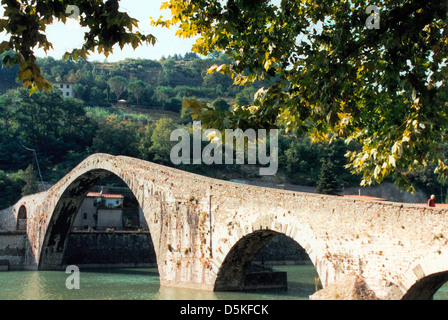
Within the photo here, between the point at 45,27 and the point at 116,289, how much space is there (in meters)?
15.7

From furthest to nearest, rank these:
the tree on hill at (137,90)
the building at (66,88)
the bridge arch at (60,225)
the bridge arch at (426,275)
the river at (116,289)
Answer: the tree on hill at (137,90) → the building at (66,88) → the bridge arch at (60,225) → the river at (116,289) → the bridge arch at (426,275)

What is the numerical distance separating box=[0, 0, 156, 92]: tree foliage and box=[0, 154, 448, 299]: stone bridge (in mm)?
6183

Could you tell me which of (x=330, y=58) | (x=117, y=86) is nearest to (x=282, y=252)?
(x=330, y=58)

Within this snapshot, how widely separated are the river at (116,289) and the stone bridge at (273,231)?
73 cm

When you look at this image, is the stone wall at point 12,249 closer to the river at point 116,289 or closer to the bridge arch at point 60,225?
the bridge arch at point 60,225

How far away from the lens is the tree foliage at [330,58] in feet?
23.0

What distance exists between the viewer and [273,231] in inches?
575

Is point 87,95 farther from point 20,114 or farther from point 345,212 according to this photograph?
point 345,212

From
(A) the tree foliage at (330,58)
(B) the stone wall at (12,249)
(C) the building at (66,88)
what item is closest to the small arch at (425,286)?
(A) the tree foliage at (330,58)

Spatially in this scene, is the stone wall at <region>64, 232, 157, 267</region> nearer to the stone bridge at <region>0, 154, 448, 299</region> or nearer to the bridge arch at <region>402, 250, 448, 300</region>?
the stone bridge at <region>0, 154, 448, 299</region>

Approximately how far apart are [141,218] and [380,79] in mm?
38210

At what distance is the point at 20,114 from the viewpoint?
5488 centimetres

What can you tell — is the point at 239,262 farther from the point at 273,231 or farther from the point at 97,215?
the point at 97,215
